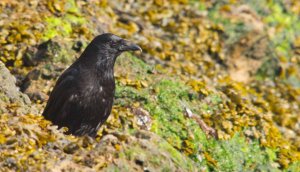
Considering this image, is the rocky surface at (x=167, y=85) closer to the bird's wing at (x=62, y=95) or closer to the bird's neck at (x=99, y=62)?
the bird's wing at (x=62, y=95)

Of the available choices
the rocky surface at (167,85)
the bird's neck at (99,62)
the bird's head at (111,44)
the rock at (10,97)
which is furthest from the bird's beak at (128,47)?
the rock at (10,97)

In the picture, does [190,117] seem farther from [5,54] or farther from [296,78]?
[296,78]

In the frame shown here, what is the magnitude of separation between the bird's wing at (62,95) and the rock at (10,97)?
260mm

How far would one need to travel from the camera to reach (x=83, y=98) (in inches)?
330

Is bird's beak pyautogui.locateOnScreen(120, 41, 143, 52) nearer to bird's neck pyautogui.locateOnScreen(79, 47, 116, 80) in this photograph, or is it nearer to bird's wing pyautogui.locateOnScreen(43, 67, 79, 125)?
bird's neck pyautogui.locateOnScreen(79, 47, 116, 80)

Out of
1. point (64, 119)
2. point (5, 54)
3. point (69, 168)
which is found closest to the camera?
point (69, 168)

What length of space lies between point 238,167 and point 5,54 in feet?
12.4

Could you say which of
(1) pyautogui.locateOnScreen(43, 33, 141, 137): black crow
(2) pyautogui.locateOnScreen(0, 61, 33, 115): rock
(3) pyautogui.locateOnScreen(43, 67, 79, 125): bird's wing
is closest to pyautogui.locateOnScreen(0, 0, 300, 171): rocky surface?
(2) pyautogui.locateOnScreen(0, 61, 33, 115): rock

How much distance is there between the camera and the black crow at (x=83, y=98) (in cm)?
841

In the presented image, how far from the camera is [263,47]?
13719 mm

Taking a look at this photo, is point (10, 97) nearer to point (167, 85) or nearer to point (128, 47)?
point (128, 47)

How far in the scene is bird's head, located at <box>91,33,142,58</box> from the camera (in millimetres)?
9094

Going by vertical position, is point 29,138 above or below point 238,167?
above

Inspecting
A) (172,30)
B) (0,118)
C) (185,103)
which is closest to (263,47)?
(172,30)
